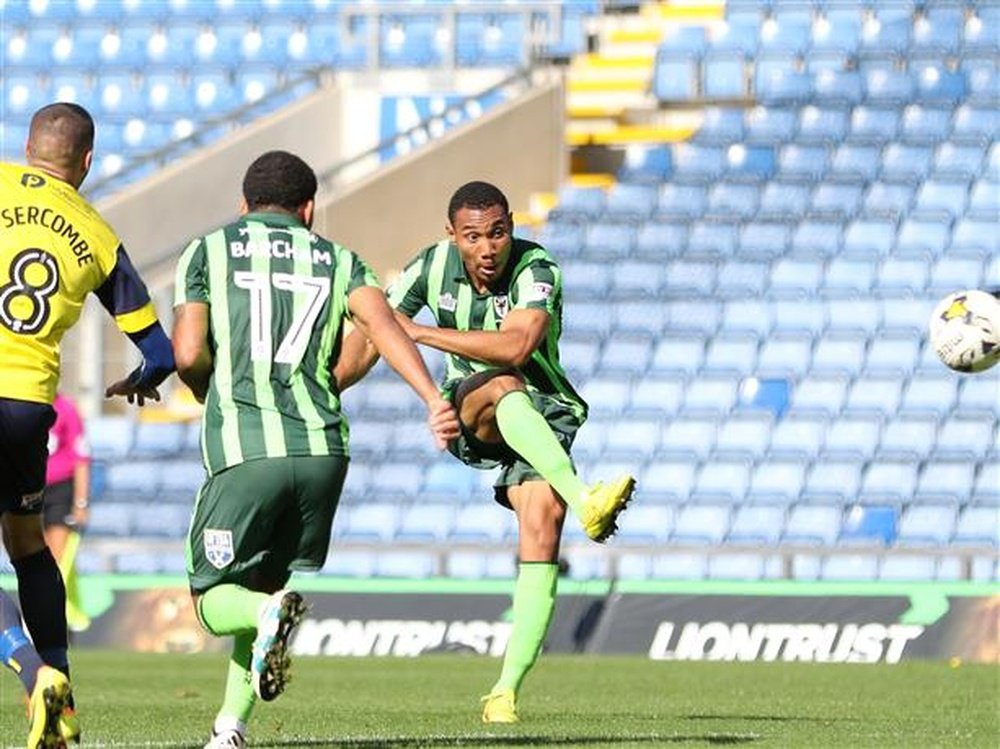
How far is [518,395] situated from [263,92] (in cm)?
1556

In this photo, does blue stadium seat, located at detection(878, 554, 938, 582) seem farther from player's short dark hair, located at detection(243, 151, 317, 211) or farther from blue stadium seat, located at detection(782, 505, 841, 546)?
player's short dark hair, located at detection(243, 151, 317, 211)

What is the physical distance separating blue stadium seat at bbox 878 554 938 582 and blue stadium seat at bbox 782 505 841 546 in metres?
0.78

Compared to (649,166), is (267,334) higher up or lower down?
higher up

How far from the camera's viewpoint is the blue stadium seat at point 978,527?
17516 millimetres

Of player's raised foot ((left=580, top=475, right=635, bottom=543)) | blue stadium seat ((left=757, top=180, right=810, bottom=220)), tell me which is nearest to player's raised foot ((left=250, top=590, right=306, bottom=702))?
player's raised foot ((left=580, top=475, right=635, bottom=543))

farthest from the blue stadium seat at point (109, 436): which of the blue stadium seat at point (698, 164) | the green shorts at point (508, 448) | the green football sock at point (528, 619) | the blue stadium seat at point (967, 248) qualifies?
the green football sock at point (528, 619)

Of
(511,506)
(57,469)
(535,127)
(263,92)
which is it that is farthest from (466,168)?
(511,506)

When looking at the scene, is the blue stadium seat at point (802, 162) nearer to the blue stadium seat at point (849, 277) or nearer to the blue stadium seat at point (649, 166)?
the blue stadium seat at point (649, 166)

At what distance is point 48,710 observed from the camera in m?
6.86

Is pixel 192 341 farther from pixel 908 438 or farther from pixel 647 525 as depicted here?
pixel 908 438

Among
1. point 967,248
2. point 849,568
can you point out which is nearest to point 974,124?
point 967,248

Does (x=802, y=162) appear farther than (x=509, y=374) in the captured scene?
Yes

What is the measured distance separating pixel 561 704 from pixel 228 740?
3484 mm

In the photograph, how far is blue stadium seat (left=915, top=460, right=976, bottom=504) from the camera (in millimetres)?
17812
